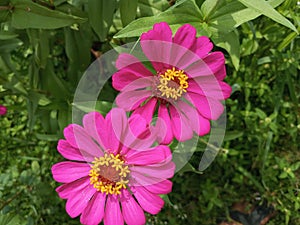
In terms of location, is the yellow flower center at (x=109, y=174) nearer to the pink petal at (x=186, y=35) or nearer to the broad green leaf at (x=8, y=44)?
the pink petal at (x=186, y=35)

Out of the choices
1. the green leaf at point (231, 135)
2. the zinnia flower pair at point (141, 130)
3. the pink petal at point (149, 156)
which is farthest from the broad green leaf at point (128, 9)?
the green leaf at point (231, 135)

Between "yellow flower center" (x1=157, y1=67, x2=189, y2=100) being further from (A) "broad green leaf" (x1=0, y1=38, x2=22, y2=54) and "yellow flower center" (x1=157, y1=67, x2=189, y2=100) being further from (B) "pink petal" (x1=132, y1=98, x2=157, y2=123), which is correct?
(A) "broad green leaf" (x1=0, y1=38, x2=22, y2=54)

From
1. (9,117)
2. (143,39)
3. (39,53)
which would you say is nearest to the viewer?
(143,39)

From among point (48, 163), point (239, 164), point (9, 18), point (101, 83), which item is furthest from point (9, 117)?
point (239, 164)

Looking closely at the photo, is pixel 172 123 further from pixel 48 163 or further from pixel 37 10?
pixel 48 163

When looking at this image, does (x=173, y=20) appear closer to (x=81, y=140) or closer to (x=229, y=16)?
(x=229, y=16)

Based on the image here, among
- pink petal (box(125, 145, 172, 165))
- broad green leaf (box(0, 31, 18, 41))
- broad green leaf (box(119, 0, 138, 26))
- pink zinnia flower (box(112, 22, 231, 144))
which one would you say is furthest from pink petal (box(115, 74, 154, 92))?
broad green leaf (box(0, 31, 18, 41))

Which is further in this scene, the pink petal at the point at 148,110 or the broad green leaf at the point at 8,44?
the broad green leaf at the point at 8,44
